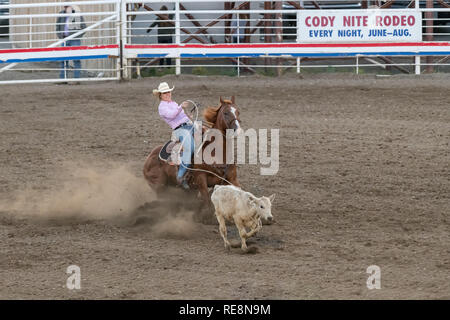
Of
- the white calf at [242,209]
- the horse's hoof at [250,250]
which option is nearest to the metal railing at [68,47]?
the white calf at [242,209]

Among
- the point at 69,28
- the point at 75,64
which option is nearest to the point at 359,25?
the point at 75,64

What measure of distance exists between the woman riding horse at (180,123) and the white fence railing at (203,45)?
8.28 metres

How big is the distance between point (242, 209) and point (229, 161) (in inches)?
49.1

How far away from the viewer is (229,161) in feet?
30.1

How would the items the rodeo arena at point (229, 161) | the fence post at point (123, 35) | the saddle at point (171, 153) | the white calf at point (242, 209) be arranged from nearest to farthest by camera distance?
1. the rodeo arena at point (229, 161)
2. the white calf at point (242, 209)
3. the saddle at point (171, 153)
4. the fence post at point (123, 35)

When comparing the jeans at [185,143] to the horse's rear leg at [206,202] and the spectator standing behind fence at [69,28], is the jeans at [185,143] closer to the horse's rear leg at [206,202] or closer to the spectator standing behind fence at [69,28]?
the horse's rear leg at [206,202]

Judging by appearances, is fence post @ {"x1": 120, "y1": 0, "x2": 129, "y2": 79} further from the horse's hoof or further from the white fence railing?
the horse's hoof

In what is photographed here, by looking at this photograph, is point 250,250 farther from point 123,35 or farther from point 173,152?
point 123,35

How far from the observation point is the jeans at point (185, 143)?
9.35m

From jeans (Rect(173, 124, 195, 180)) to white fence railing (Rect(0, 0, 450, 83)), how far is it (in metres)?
8.35

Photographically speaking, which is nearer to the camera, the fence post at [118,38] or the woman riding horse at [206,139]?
the woman riding horse at [206,139]

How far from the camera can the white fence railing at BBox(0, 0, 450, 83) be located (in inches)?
717

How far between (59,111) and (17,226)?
639 cm

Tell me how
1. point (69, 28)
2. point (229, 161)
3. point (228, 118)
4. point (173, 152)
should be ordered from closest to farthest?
point (228, 118), point (229, 161), point (173, 152), point (69, 28)
